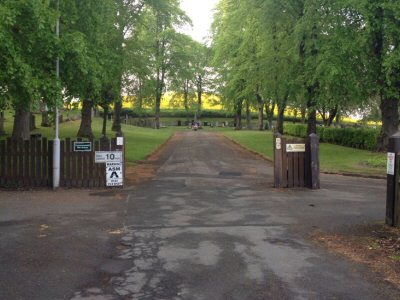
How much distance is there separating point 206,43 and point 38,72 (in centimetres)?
6459

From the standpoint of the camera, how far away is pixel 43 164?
13859mm

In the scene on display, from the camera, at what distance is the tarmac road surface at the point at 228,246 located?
558cm

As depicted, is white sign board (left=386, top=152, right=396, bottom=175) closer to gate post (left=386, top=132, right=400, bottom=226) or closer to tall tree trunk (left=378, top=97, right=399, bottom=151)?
gate post (left=386, top=132, right=400, bottom=226)

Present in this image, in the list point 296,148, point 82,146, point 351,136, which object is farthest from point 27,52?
point 351,136

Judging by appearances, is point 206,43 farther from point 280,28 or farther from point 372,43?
point 372,43

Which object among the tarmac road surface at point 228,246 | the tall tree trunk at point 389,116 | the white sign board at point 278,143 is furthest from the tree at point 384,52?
the tarmac road surface at point 228,246

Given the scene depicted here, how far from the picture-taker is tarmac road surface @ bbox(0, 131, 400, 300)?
18.3 ft

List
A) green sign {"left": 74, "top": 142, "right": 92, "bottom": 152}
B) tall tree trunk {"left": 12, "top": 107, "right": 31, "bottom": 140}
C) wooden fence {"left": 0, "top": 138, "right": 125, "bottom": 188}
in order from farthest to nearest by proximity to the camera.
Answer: tall tree trunk {"left": 12, "top": 107, "right": 31, "bottom": 140}
green sign {"left": 74, "top": 142, "right": 92, "bottom": 152}
wooden fence {"left": 0, "top": 138, "right": 125, "bottom": 188}

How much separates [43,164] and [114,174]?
2011 mm

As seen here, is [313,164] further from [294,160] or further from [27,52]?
[27,52]

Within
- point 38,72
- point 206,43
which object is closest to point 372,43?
point 38,72

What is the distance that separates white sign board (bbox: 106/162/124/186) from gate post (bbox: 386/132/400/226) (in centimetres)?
761

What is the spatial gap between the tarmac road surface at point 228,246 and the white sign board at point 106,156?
1020 mm

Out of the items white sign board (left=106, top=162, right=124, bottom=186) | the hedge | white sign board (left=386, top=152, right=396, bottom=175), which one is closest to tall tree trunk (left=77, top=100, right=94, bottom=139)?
the hedge
